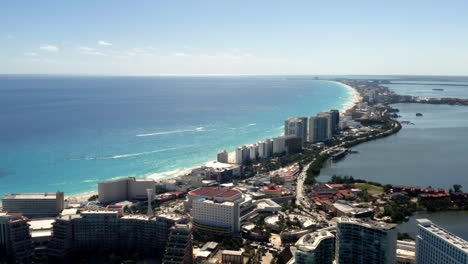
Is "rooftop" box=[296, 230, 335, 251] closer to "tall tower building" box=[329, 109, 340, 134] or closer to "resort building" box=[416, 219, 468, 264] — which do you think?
"resort building" box=[416, 219, 468, 264]

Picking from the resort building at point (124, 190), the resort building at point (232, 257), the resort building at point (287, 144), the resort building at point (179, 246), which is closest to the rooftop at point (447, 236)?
the resort building at point (232, 257)

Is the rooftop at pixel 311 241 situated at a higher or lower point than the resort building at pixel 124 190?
higher

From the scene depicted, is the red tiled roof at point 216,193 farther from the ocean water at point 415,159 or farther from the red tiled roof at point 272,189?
the ocean water at point 415,159

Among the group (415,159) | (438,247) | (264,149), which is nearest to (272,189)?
(264,149)

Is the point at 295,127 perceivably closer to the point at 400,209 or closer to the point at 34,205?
the point at 400,209

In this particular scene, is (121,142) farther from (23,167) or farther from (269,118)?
(269,118)
